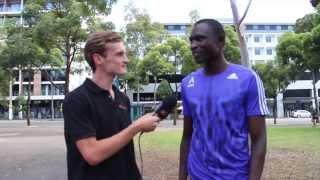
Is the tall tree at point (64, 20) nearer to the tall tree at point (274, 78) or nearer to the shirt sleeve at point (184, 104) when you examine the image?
the shirt sleeve at point (184, 104)

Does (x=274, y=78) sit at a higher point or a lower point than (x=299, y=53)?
lower

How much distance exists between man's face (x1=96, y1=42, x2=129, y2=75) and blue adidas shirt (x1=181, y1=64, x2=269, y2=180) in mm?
511

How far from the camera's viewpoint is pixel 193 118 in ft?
12.5

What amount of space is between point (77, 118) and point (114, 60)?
41cm

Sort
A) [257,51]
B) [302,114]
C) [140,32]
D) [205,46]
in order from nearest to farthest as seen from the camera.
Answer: [205,46] < [140,32] < [302,114] < [257,51]

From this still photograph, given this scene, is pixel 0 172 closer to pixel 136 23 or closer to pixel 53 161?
pixel 53 161

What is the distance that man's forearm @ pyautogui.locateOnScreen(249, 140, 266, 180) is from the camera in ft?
11.8

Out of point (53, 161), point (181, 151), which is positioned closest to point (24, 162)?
point (53, 161)

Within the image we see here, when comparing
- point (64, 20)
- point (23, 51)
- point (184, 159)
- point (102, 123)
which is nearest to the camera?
point (102, 123)

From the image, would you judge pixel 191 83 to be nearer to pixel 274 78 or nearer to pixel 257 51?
pixel 274 78

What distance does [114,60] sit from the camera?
11.7 feet

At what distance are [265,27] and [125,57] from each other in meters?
107

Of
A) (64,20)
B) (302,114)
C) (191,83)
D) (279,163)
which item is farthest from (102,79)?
(302,114)

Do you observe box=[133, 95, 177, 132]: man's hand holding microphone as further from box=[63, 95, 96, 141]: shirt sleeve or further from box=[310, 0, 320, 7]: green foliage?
box=[310, 0, 320, 7]: green foliage
